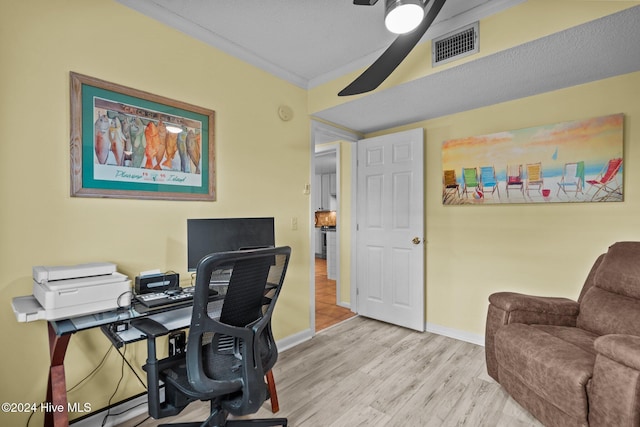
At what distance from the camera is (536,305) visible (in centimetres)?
212

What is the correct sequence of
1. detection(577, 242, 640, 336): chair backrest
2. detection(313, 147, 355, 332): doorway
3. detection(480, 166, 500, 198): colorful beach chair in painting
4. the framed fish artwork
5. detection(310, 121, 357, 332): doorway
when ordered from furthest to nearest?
detection(313, 147, 355, 332): doorway < detection(310, 121, 357, 332): doorway < detection(480, 166, 500, 198): colorful beach chair in painting < detection(577, 242, 640, 336): chair backrest < the framed fish artwork

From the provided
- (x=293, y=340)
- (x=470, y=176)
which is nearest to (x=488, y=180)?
(x=470, y=176)

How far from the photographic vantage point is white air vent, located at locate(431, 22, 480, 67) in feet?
6.65

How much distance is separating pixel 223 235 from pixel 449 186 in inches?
88.2

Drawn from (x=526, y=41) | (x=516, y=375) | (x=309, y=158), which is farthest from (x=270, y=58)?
(x=516, y=375)

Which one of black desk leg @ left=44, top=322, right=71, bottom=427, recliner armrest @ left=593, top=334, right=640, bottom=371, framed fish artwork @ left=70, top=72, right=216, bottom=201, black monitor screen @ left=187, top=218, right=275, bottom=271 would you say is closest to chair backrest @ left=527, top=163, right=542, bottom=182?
recliner armrest @ left=593, top=334, right=640, bottom=371

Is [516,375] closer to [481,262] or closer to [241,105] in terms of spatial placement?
[481,262]

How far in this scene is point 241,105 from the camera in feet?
8.36

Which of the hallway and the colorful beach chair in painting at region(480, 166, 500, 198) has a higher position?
the colorful beach chair in painting at region(480, 166, 500, 198)

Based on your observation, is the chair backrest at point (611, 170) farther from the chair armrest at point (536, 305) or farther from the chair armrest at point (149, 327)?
the chair armrest at point (149, 327)

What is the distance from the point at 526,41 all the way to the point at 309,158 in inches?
76.0

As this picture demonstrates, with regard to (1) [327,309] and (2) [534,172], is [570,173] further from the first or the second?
(1) [327,309]

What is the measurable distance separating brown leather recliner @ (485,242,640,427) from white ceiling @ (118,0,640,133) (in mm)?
1296

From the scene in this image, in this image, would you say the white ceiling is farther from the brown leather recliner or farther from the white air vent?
the brown leather recliner
